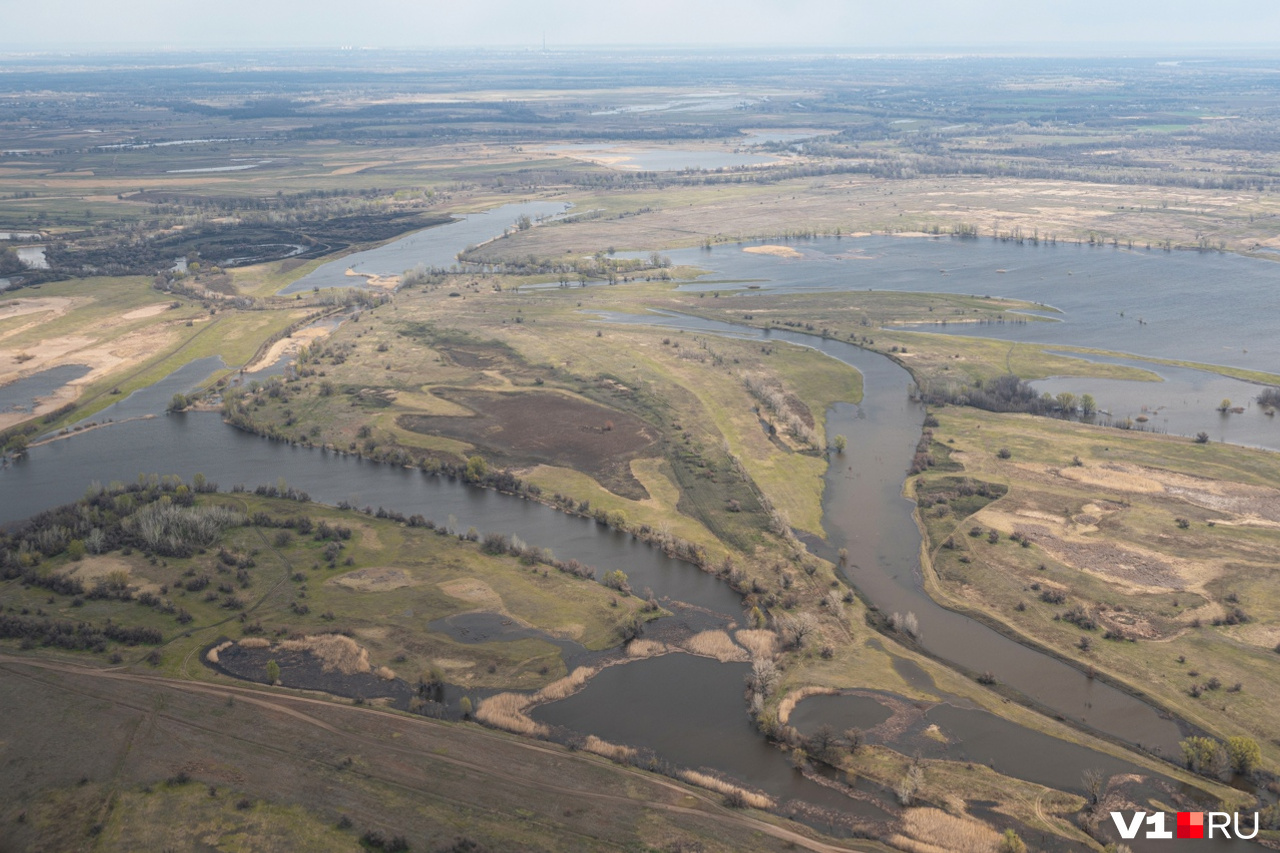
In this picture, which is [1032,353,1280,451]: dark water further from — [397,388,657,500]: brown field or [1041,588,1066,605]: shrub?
[397,388,657,500]: brown field

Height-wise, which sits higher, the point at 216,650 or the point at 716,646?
the point at 216,650

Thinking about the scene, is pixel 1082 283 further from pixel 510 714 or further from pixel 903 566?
pixel 510 714

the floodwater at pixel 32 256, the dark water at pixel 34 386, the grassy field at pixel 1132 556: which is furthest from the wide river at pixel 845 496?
the floodwater at pixel 32 256

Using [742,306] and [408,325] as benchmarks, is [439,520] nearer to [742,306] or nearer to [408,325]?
[408,325]

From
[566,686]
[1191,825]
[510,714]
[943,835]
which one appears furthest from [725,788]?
[1191,825]

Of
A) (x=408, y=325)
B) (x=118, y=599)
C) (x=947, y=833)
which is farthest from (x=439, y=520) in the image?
(x=408, y=325)

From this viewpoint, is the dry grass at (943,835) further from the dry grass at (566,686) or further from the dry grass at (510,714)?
the dry grass at (566,686)
